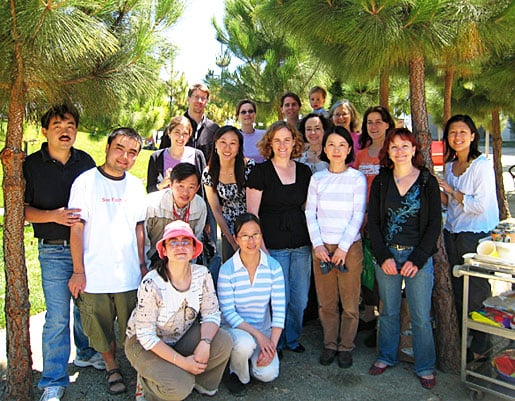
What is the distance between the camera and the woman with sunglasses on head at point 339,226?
323 centimetres

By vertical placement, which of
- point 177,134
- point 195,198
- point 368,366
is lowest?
point 368,366

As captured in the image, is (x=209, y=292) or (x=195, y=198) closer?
(x=209, y=292)

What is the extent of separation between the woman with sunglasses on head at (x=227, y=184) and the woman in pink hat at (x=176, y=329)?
2.26ft

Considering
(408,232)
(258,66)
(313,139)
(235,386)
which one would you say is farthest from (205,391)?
(258,66)

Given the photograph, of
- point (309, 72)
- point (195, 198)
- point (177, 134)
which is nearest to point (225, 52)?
point (309, 72)

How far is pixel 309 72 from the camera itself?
8.15 m

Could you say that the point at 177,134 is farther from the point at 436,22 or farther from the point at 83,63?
the point at 436,22

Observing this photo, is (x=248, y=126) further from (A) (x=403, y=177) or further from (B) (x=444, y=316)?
(B) (x=444, y=316)

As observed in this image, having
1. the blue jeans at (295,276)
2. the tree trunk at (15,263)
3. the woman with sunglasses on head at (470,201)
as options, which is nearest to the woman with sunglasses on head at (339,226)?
the blue jeans at (295,276)

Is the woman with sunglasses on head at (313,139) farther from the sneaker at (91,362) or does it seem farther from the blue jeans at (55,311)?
the sneaker at (91,362)

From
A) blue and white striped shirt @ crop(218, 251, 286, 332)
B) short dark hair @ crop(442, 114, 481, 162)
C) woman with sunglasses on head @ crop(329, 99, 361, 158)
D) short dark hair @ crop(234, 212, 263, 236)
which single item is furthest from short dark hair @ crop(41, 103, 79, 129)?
short dark hair @ crop(442, 114, 481, 162)

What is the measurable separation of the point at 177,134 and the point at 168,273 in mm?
1378

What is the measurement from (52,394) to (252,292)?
136 cm

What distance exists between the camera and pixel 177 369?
272 centimetres
